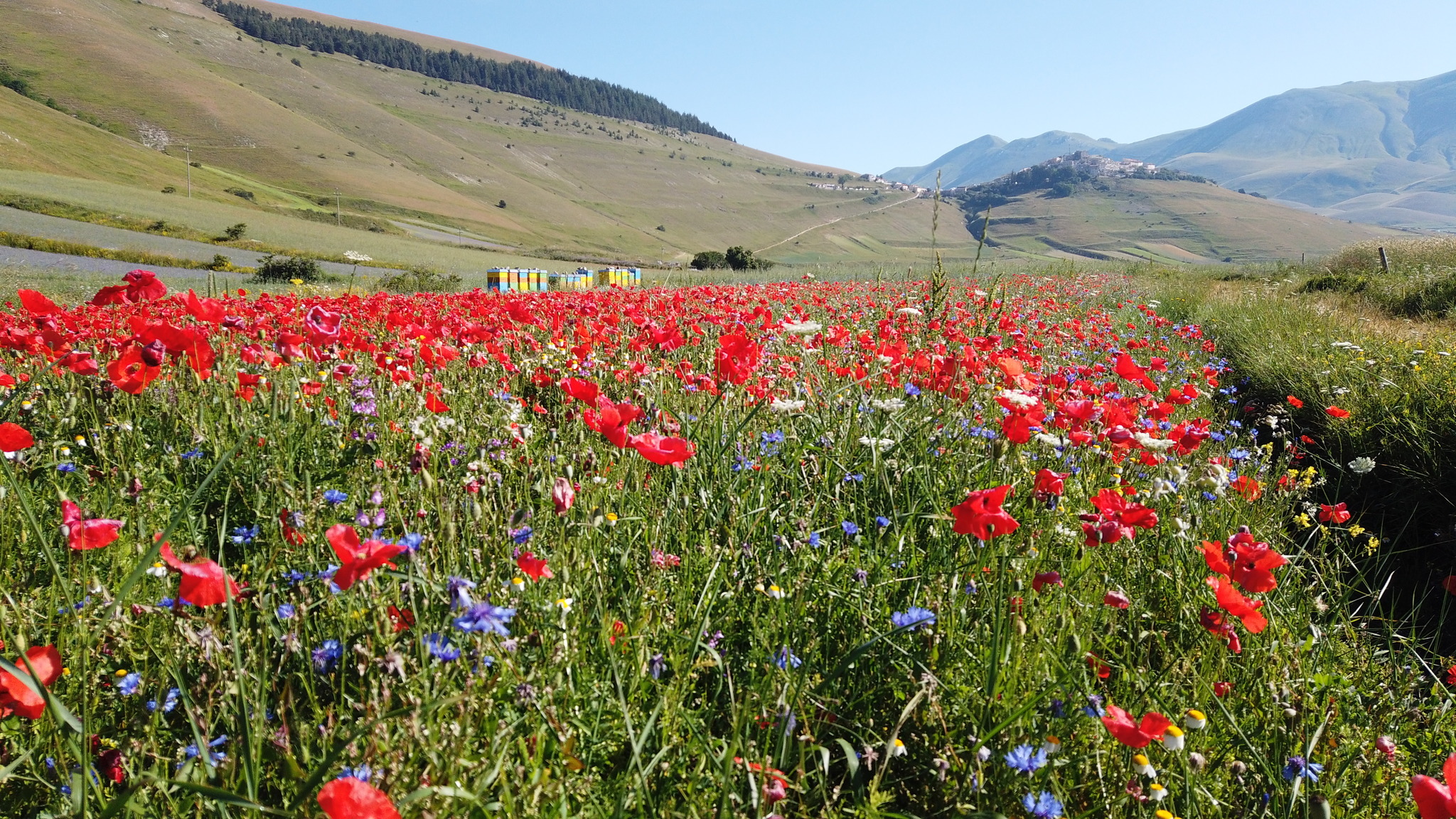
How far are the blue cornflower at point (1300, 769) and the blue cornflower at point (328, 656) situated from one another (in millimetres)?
1925

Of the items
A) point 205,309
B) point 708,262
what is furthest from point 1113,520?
point 708,262

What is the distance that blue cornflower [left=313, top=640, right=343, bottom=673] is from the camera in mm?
1433

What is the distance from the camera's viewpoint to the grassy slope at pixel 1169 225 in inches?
4843

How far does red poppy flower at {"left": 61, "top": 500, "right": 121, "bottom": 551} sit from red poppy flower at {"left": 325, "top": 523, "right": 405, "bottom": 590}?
0.56 m

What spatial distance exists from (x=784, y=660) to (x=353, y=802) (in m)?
0.84

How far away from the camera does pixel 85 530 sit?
1.29 metres

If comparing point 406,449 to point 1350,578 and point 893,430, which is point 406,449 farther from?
point 1350,578

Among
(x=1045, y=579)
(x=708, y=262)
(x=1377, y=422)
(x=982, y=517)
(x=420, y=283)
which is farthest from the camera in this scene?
(x=708, y=262)

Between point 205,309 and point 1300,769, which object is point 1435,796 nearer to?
point 1300,769

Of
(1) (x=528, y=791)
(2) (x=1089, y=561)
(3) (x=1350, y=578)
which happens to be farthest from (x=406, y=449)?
(3) (x=1350, y=578)

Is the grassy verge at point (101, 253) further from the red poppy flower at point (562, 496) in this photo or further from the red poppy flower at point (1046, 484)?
the red poppy flower at point (1046, 484)

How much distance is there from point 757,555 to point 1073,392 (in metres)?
1.84

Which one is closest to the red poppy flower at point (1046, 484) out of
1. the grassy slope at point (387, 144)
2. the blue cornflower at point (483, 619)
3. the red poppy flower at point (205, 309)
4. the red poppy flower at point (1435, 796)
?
the red poppy flower at point (1435, 796)

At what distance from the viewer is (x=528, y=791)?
1.17m
